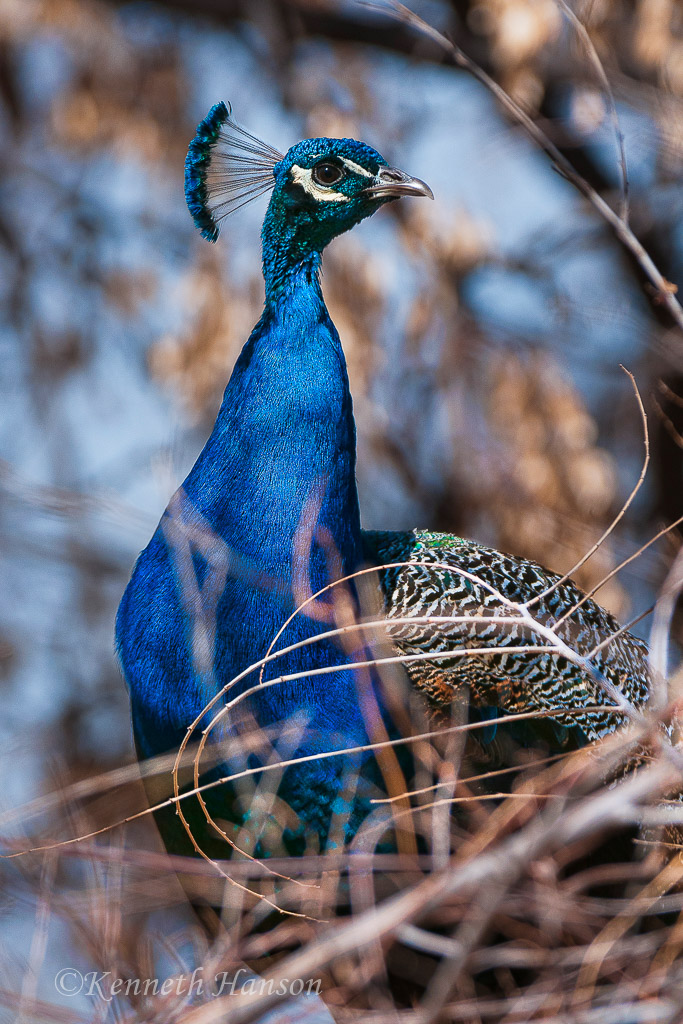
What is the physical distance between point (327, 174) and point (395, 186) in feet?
0.63

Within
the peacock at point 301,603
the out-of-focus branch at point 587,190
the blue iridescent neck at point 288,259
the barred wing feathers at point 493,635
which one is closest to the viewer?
the out-of-focus branch at point 587,190

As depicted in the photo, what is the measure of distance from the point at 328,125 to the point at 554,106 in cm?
112

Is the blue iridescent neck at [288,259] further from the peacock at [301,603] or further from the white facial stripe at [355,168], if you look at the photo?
the white facial stripe at [355,168]

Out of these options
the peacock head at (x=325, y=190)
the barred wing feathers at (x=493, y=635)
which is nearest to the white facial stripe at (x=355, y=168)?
the peacock head at (x=325, y=190)

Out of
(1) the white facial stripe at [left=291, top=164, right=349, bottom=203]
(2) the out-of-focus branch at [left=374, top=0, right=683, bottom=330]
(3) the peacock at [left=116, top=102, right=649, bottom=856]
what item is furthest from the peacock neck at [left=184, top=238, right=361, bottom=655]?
(2) the out-of-focus branch at [left=374, top=0, right=683, bottom=330]

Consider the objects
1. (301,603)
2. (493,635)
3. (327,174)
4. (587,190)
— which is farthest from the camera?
(327,174)

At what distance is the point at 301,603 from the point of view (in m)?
2.40

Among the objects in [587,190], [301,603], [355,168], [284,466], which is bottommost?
[301,603]

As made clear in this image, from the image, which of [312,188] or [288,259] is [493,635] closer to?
[288,259]

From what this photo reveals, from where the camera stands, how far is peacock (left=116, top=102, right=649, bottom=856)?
91.2 inches

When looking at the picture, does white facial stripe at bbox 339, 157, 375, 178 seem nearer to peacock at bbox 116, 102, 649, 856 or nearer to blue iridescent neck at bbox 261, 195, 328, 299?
peacock at bbox 116, 102, 649, 856

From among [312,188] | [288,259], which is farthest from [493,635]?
[312,188]

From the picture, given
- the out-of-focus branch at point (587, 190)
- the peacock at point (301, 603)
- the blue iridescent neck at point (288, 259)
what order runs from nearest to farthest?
the out-of-focus branch at point (587, 190), the peacock at point (301, 603), the blue iridescent neck at point (288, 259)

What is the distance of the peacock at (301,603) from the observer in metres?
2.32
